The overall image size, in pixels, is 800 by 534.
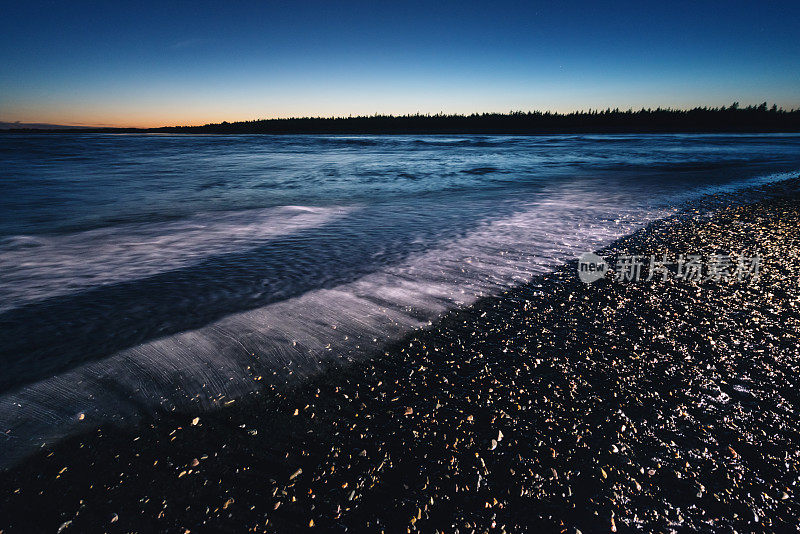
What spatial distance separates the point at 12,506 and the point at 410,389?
1.14 m

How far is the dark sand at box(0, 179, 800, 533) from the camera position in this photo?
876 mm

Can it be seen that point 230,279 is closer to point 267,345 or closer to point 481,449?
point 267,345

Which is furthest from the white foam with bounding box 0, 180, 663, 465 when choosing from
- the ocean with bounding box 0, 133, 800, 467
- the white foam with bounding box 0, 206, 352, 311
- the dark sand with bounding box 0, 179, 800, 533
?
the white foam with bounding box 0, 206, 352, 311

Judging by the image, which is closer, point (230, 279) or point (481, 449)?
point (481, 449)

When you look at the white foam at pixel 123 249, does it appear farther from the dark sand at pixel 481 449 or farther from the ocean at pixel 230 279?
the dark sand at pixel 481 449

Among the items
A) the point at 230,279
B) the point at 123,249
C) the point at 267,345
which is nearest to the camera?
the point at 267,345

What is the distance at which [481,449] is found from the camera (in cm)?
104

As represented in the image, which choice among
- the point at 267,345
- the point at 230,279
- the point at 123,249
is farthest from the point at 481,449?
the point at 123,249

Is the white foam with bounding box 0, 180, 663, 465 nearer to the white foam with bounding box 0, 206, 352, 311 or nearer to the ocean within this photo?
the ocean

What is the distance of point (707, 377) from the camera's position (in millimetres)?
1293

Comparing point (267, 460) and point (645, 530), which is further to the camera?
point (267, 460)

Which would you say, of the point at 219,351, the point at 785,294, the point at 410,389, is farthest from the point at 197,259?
the point at 785,294

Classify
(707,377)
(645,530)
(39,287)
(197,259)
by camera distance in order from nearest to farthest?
(645,530) → (707,377) → (39,287) → (197,259)

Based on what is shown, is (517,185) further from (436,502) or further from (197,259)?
(436,502)
